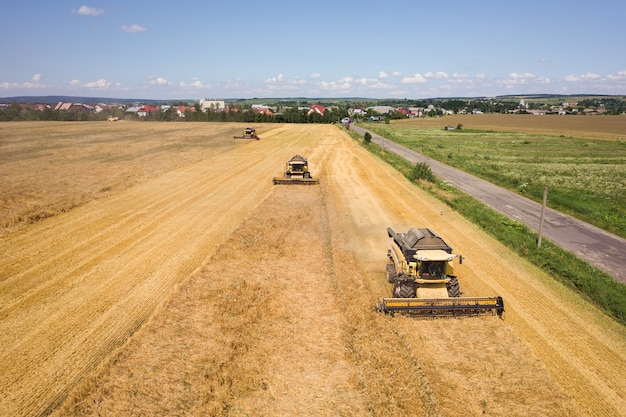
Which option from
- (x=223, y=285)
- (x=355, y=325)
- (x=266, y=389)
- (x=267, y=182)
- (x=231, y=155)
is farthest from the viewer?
(x=231, y=155)

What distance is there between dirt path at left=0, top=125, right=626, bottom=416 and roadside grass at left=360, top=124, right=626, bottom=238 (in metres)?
12.8

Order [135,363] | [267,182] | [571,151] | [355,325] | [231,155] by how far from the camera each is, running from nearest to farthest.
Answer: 1. [135,363]
2. [355,325]
3. [267,182]
4. [231,155]
5. [571,151]

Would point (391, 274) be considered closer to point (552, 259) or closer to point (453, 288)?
point (453, 288)

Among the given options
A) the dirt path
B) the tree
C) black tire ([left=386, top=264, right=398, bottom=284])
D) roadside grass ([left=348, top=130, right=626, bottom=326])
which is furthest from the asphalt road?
black tire ([left=386, top=264, right=398, bottom=284])

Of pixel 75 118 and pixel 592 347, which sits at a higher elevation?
pixel 75 118

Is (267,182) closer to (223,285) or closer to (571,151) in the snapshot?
(223,285)

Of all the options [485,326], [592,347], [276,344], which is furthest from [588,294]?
[276,344]

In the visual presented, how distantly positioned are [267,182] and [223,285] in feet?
64.0

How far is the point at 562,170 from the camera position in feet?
143

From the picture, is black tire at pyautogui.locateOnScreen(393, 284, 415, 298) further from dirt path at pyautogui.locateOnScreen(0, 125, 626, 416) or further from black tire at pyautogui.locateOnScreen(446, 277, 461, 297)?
black tire at pyautogui.locateOnScreen(446, 277, 461, 297)

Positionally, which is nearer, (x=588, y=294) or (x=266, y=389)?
(x=266, y=389)

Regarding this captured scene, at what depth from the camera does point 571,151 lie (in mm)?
61500

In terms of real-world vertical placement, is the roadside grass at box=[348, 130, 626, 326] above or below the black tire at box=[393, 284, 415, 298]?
below

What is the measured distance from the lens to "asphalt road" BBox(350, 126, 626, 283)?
Answer: 1833cm
